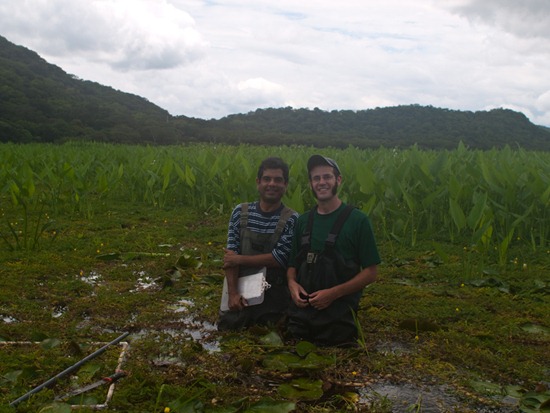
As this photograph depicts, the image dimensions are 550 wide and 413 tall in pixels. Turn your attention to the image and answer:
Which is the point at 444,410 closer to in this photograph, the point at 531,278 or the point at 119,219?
the point at 531,278

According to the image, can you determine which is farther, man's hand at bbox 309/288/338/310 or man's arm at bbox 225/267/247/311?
man's arm at bbox 225/267/247/311

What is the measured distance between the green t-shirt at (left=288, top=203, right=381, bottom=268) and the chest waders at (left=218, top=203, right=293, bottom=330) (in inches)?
11.9

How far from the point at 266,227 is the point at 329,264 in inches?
20.5

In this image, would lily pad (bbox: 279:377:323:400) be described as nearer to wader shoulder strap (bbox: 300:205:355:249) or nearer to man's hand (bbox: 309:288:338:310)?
man's hand (bbox: 309:288:338:310)

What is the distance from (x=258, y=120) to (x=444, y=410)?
43585 mm

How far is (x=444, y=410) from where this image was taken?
8.10ft

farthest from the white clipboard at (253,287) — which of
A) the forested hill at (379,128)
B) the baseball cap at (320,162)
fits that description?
the forested hill at (379,128)

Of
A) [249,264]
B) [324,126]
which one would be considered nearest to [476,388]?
[249,264]

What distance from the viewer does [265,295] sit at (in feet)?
11.5

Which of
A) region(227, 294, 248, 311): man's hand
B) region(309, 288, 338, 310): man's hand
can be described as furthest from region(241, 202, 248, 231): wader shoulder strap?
region(309, 288, 338, 310): man's hand

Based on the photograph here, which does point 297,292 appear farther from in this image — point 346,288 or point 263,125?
point 263,125

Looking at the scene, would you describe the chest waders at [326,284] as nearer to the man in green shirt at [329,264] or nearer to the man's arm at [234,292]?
the man in green shirt at [329,264]

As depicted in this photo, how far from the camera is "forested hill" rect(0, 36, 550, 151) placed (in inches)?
1244

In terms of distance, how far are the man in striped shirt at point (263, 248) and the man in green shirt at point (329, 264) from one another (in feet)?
0.54
